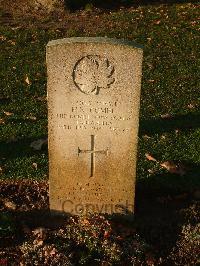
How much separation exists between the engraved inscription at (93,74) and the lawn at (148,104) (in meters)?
1.45

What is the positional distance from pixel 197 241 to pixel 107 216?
0.96 m

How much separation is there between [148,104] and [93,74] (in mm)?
3564

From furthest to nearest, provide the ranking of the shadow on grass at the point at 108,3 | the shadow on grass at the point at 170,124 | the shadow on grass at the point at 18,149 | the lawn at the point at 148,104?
the shadow on grass at the point at 108,3 < the shadow on grass at the point at 170,124 < the shadow on grass at the point at 18,149 < the lawn at the point at 148,104

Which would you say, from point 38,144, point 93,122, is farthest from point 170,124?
point 93,122

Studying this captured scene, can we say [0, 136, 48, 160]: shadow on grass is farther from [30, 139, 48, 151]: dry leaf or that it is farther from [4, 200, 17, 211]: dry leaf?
[4, 200, 17, 211]: dry leaf

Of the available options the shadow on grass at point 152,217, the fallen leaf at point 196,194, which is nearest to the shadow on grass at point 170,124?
the shadow on grass at point 152,217

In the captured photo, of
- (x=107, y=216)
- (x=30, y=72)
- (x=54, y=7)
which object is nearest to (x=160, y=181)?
(x=107, y=216)

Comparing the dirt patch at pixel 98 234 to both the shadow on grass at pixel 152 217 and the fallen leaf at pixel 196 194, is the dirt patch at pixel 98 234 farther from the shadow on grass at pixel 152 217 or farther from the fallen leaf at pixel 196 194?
the fallen leaf at pixel 196 194

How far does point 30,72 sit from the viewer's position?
9406mm

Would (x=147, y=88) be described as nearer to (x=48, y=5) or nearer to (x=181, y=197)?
(x=181, y=197)

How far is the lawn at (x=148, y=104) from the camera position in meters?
5.71

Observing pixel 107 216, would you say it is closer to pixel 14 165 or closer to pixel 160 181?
pixel 160 181

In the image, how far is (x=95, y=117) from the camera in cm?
494

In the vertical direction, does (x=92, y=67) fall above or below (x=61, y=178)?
above
